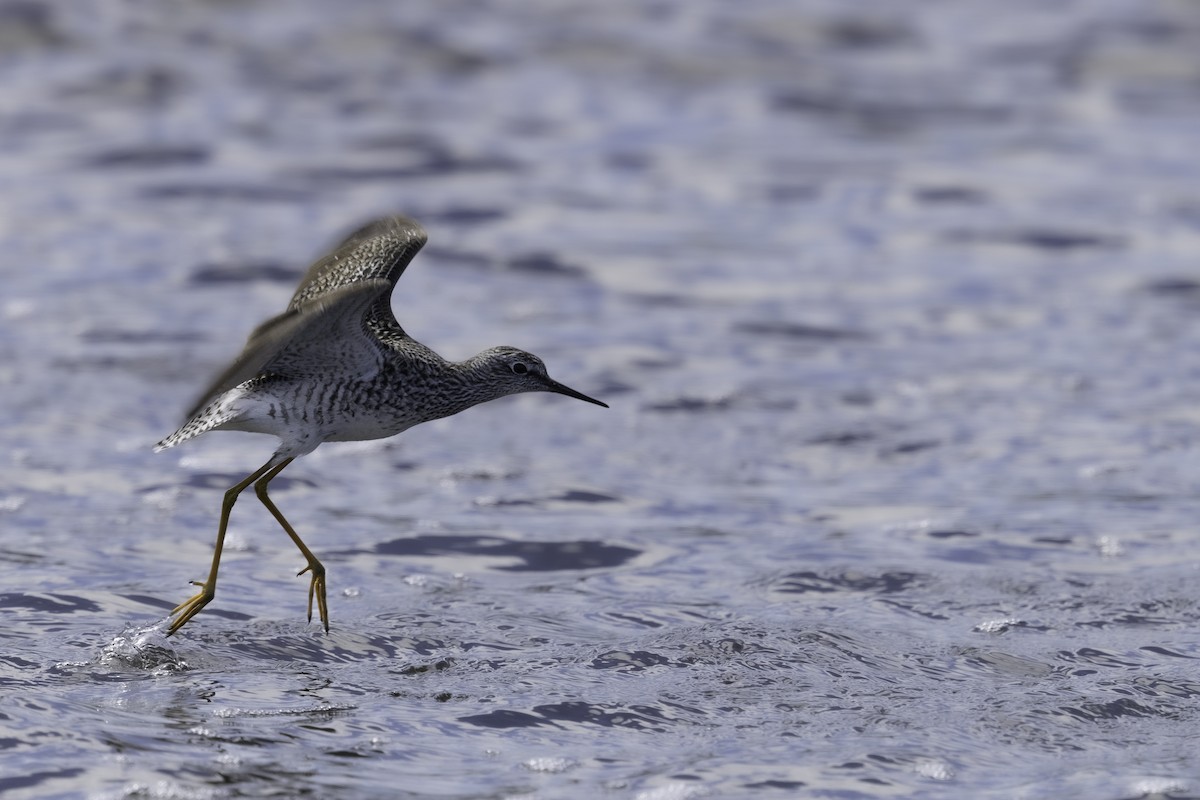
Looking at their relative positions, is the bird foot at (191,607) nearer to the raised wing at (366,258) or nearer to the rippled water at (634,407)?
the rippled water at (634,407)

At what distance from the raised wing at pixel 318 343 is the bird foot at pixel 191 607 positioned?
823 mm

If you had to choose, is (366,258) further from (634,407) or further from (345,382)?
(634,407)

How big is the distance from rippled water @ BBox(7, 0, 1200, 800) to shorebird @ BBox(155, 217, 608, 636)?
803 millimetres

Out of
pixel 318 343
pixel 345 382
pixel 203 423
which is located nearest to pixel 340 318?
pixel 318 343

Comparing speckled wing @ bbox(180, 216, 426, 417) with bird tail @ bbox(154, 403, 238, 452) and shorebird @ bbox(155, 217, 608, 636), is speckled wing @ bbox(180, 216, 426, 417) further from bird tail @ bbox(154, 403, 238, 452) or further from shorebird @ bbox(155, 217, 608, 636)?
bird tail @ bbox(154, 403, 238, 452)

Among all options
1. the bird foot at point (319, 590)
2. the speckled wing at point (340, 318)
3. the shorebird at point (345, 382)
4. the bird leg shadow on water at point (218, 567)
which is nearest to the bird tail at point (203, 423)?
the shorebird at point (345, 382)

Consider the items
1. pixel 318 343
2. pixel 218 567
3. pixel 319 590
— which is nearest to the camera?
pixel 318 343

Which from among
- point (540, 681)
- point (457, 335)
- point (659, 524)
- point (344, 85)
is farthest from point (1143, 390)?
point (344, 85)

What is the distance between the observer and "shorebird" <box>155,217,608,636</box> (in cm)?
731

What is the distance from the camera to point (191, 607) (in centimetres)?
748

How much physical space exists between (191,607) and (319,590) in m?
0.56

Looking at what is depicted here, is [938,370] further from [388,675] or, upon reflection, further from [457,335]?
[388,675]

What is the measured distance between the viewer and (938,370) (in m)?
12.1

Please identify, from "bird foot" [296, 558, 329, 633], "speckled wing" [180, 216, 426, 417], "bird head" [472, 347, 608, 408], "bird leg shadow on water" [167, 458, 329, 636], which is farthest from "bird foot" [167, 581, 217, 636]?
"bird head" [472, 347, 608, 408]
